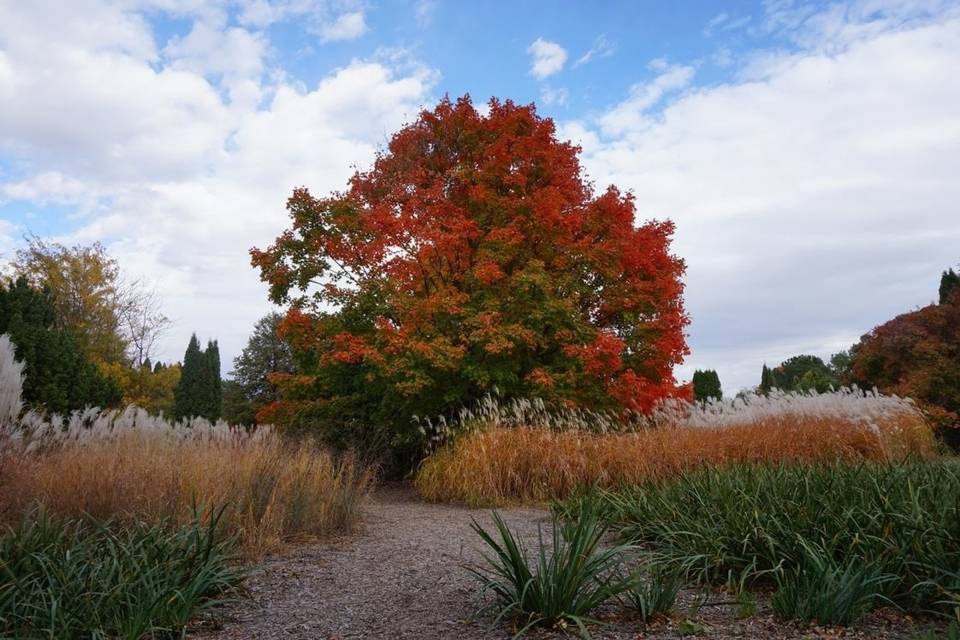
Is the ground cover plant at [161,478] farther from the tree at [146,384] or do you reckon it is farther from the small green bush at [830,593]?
the tree at [146,384]

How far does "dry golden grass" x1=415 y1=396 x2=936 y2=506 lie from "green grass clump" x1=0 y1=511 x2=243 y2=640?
4.93 m

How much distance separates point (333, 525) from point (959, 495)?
5392mm

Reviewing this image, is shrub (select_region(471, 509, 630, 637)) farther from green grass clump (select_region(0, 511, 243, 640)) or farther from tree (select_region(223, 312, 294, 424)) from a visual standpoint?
tree (select_region(223, 312, 294, 424))

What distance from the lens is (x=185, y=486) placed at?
5531mm

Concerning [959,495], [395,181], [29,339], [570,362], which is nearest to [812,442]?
[570,362]

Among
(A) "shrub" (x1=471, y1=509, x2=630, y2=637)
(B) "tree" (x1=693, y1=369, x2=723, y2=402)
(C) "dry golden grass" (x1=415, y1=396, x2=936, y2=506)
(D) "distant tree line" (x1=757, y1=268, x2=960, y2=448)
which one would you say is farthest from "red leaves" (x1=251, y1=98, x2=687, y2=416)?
(B) "tree" (x1=693, y1=369, x2=723, y2=402)

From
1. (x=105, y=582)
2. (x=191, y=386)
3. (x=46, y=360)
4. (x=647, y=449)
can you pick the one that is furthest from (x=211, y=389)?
(x=105, y=582)

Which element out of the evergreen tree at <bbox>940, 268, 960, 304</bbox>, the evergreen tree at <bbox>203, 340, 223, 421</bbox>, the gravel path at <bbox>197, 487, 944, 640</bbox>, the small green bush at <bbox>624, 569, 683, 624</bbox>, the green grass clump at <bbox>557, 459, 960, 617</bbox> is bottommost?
the gravel path at <bbox>197, 487, 944, 640</bbox>

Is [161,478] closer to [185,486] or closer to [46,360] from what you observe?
[185,486]

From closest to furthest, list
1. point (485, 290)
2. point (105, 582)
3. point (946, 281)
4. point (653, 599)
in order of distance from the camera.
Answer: point (653, 599) → point (105, 582) → point (485, 290) → point (946, 281)

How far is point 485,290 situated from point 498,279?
49 centimetres

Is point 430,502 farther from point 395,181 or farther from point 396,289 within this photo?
point 395,181

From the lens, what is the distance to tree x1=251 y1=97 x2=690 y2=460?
11.5 meters

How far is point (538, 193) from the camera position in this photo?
495 inches
